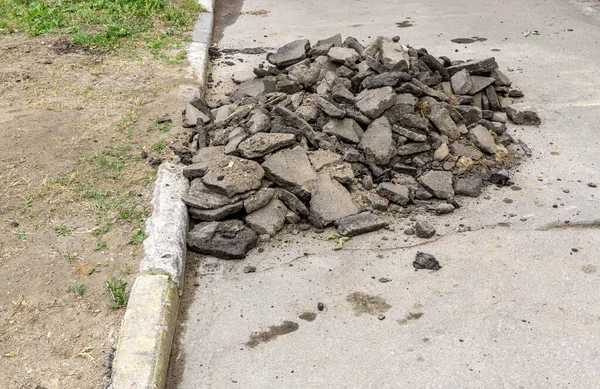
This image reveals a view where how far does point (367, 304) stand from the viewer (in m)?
3.78

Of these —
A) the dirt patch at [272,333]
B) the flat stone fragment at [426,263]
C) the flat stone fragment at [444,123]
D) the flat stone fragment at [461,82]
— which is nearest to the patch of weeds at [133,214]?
the dirt patch at [272,333]

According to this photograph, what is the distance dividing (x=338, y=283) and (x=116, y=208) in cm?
180

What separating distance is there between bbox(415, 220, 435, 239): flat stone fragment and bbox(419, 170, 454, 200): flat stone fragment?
444mm

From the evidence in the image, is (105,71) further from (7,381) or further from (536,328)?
A: (536,328)

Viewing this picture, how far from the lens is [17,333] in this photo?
337cm

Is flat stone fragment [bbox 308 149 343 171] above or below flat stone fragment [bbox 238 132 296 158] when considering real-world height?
below

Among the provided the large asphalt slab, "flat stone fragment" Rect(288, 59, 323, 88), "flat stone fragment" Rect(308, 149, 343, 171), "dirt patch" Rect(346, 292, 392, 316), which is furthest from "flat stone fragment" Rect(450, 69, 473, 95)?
"dirt patch" Rect(346, 292, 392, 316)

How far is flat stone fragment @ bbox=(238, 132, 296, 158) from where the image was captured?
16.0 feet

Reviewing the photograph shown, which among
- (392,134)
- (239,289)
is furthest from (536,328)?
(392,134)

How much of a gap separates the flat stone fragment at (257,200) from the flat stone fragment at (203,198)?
0.14 metres

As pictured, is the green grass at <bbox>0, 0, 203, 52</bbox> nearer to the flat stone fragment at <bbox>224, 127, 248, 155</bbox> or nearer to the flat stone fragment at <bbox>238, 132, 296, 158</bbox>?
the flat stone fragment at <bbox>224, 127, 248, 155</bbox>

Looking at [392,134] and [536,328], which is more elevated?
[392,134]

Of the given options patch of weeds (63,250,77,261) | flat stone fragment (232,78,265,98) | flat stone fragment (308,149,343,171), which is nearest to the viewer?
patch of weeds (63,250,77,261)

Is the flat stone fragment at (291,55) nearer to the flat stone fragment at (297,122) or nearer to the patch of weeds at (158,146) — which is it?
the flat stone fragment at (297,122)
